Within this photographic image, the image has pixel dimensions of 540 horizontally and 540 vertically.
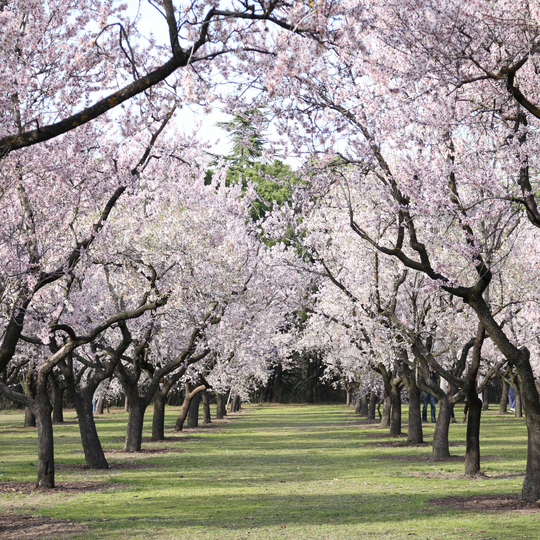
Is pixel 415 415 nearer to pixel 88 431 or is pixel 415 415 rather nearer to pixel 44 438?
pixel 88 431

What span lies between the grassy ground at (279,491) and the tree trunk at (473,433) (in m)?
0.35

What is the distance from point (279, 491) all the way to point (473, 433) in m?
4.58

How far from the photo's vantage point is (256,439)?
31000 millimetres

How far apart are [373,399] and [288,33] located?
35623 mm

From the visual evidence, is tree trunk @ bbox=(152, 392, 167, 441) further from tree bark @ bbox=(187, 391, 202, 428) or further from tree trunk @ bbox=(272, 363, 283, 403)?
tree trunk @ bbox=(272, 363, 283, 403)

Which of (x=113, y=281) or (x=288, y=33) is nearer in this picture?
(x=288, y=33)

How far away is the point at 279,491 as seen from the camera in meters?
15.6

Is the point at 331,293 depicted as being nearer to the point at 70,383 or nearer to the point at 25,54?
the point at 70,383

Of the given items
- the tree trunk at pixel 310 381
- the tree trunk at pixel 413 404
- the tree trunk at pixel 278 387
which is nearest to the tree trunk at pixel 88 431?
the tree trunk at pixel 413 404

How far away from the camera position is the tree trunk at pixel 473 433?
1634 cm

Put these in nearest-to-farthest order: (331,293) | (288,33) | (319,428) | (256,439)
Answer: (288,33), (331,293), (256,439), (319,428)

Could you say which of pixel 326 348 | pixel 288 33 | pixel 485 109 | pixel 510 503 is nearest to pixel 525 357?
pixel 510 503

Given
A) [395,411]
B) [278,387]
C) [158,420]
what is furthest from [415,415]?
[278,387]

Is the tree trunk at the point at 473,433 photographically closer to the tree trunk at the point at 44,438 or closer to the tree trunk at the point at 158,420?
the tree trunk at the point at 44,438
